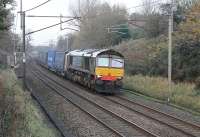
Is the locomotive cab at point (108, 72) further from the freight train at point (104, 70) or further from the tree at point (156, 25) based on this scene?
the tree at point (156, 25)

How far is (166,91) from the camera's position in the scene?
94.9ft

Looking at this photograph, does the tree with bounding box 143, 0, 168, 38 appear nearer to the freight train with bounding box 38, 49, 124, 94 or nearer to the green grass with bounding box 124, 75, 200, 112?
the green grass with bounding box 124, 75, 200, 112

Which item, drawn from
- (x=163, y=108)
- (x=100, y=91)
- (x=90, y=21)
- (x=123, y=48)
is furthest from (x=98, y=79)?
(x=90, y=21)

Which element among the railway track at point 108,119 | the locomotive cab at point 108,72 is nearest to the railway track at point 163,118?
the railway track at point 108,119

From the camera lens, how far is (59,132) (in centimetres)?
1736

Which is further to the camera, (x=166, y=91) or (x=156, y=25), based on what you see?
(x=156, y=25)

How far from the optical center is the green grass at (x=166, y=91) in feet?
83.4

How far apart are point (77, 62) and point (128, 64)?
7.61m

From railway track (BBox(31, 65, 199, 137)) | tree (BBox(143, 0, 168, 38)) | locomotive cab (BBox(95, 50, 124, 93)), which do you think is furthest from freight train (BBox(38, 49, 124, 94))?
tree (BBox(143, 0, 168, 38))

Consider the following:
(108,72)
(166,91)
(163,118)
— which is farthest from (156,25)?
(163,118)

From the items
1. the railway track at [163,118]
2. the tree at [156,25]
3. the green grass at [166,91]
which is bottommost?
the railway track at [163,118]

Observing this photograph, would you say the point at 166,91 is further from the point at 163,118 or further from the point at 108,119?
the point at 108,119

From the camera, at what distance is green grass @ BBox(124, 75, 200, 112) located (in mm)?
25406

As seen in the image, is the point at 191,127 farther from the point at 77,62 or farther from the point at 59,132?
the point at 77,62
